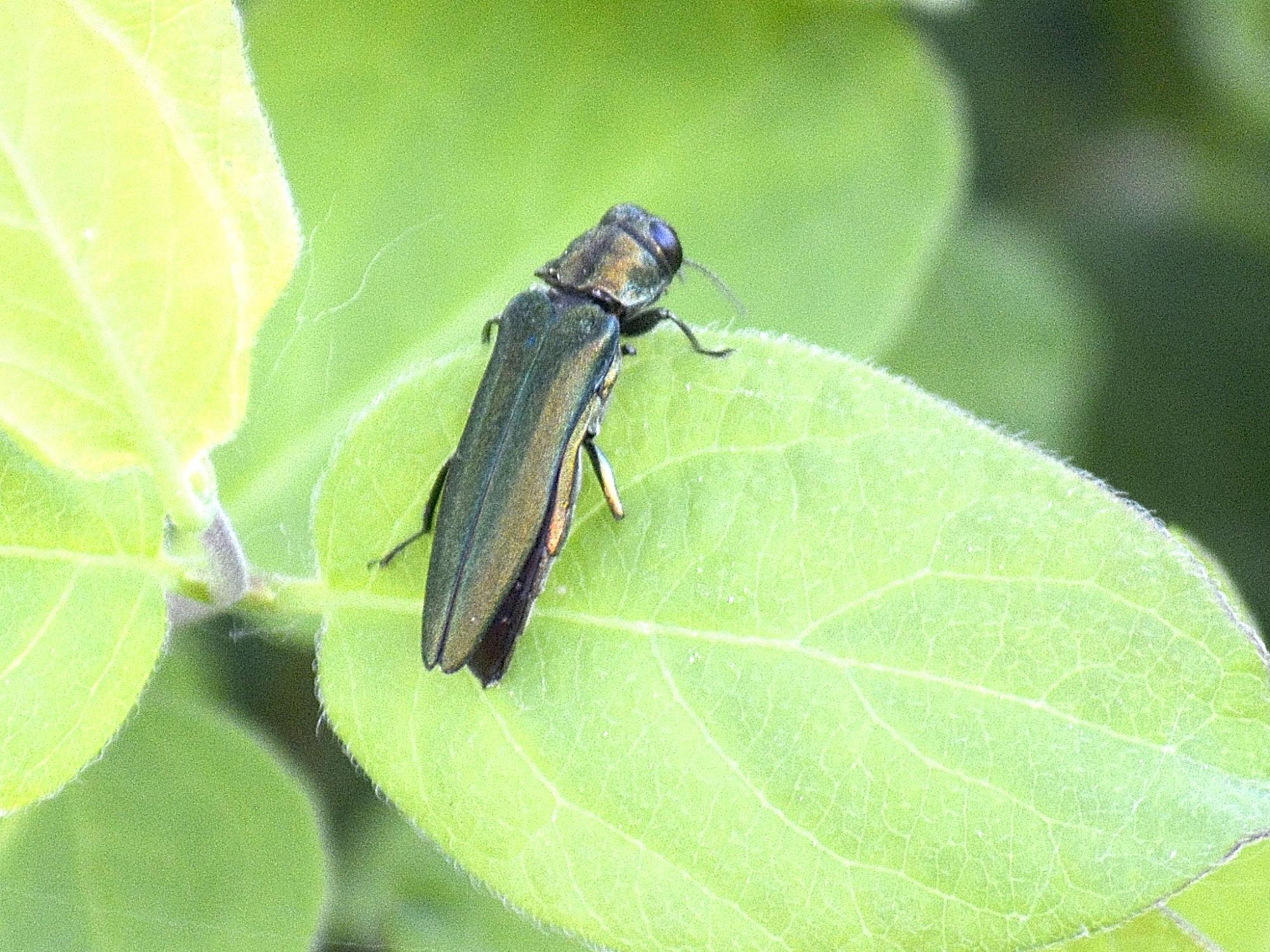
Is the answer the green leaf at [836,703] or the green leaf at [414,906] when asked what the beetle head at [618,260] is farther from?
the green leaf at [414,906]

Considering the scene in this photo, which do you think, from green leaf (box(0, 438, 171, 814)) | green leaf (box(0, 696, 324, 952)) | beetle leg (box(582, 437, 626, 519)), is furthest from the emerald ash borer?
green leaf (box(0, 696, 324, 952))

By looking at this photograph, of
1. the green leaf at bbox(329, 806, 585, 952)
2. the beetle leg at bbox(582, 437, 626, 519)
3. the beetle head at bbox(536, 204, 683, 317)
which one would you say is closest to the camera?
the beetle leg at bbox(582, 437, 626, 519)

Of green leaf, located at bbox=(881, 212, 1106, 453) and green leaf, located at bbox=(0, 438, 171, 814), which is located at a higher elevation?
green leaf, located at bbox=(0, 438, 171, 814)

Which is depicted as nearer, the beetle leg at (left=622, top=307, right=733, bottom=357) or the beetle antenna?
the beetle leg at (left=622, top=307, right=733, bottom=357)

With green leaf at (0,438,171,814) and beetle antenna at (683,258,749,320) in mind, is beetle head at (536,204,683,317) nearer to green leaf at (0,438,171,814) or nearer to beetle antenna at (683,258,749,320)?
beetle antenna at (683,258,749,320)

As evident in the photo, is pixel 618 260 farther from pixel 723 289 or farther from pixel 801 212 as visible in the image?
pixel 801 212

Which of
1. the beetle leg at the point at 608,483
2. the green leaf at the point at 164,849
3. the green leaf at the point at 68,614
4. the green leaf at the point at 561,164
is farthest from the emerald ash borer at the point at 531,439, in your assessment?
the green leaf at the point at 164,849
